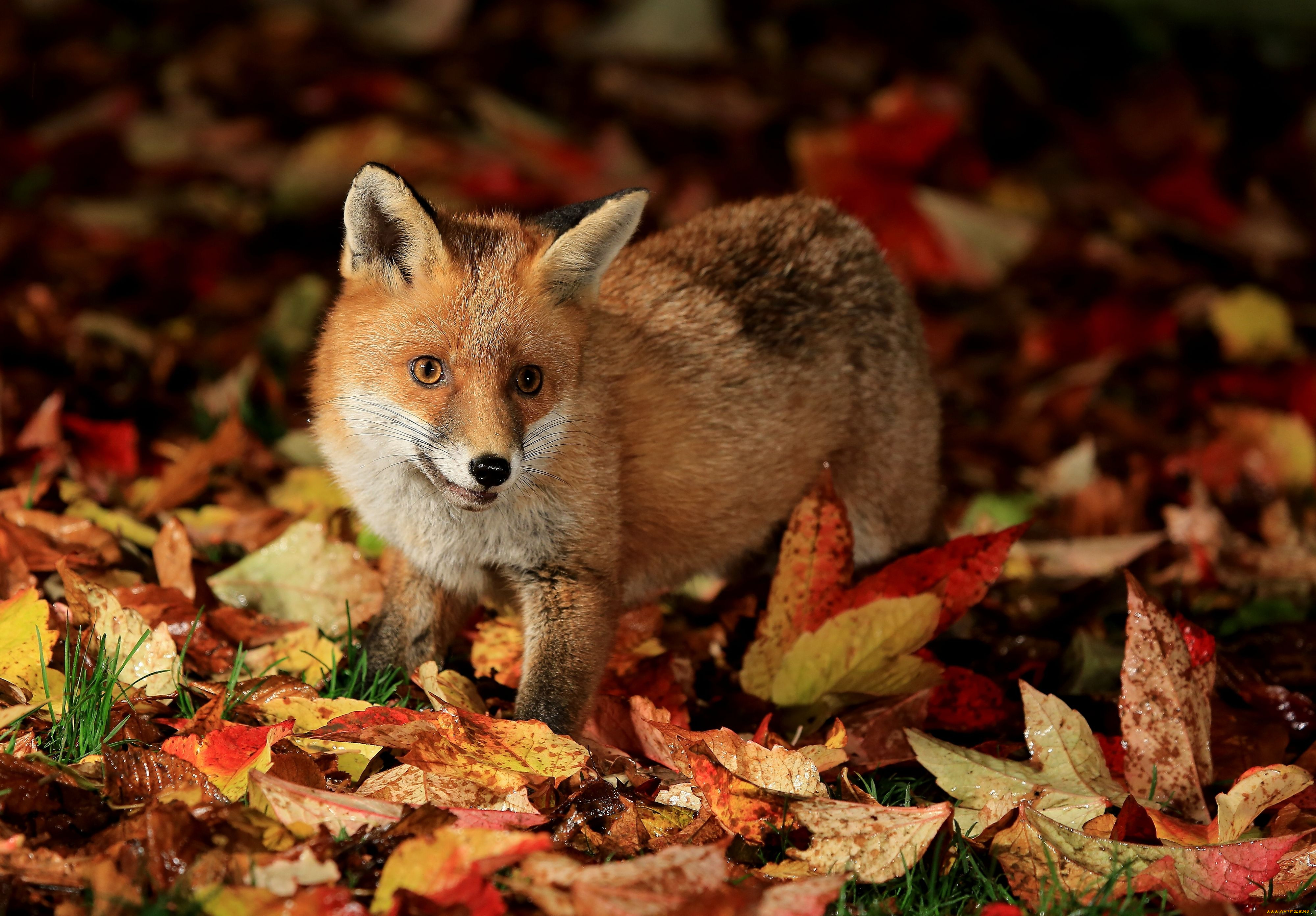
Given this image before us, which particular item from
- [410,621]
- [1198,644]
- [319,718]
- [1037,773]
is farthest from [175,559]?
[1198,644]

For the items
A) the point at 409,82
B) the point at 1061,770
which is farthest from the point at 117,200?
the point at 1061,770

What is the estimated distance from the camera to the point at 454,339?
3.28 metres

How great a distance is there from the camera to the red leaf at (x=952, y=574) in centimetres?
360

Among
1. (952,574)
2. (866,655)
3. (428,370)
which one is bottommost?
(866,655)

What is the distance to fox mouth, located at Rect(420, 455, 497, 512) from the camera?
10.5 feet

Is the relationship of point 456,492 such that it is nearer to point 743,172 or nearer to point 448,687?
point 448,687

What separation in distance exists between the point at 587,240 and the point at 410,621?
1.34 meters

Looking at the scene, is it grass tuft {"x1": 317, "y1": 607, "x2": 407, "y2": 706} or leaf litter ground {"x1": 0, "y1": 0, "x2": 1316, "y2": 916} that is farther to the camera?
grass tuft {"x1": 317, "y1": 607, "x2": 407, "y2": 706}

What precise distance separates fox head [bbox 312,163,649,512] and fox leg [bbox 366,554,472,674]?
1.24ft

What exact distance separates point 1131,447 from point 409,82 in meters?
5.41

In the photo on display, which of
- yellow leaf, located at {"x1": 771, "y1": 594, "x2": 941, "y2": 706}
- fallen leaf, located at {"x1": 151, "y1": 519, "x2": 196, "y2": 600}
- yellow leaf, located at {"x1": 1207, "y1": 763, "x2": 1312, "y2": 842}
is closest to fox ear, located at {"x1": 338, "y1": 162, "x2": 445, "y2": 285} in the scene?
fallen leaf, located at {"x1": 151, "y1": 519, "x2": 196, "y2": 600}

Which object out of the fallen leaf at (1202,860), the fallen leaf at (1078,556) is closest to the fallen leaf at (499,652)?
the fallen leaf at (1202,860)

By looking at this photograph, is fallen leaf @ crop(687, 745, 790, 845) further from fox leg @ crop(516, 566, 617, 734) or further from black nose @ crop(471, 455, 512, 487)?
black nose @ crop(471, 455, 512, 487)

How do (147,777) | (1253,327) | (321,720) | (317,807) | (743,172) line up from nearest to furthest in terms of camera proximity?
1. (317,807)
2. (147,777)
3. (321,720)
4. (1253,327)
5. (743,172)
